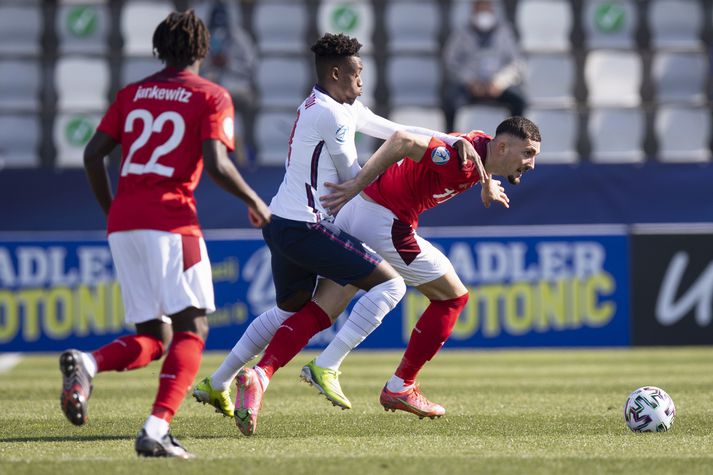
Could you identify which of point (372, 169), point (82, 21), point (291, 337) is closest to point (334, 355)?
point (291, 337)

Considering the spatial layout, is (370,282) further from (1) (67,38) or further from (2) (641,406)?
(1) (67,38)

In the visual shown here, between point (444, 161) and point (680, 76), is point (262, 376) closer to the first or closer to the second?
point (444, 161)

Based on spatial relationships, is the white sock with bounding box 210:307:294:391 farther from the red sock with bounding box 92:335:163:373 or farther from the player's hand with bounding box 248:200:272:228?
the player's hand with bounding box 248:200:272:228

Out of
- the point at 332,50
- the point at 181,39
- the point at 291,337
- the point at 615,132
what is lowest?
the point at 615,132

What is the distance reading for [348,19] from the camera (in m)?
→ 16.1

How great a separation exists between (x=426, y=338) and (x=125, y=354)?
2144 mm

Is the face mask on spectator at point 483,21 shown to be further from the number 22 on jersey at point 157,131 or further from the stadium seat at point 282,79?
the number 22 on jersey at point 157,131

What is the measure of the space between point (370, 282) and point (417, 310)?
6621mm

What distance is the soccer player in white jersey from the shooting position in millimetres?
6148

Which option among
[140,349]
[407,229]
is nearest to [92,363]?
[140,349]

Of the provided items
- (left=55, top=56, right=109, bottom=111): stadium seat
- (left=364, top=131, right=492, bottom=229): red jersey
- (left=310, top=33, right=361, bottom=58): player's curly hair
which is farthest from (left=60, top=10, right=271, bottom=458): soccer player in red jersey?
(left=55, top=56, right=109, bottom=111): stadium seat

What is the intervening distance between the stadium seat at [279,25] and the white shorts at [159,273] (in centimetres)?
1127

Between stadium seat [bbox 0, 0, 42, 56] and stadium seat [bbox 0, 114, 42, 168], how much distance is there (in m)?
1.34

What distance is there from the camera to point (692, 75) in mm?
15914
